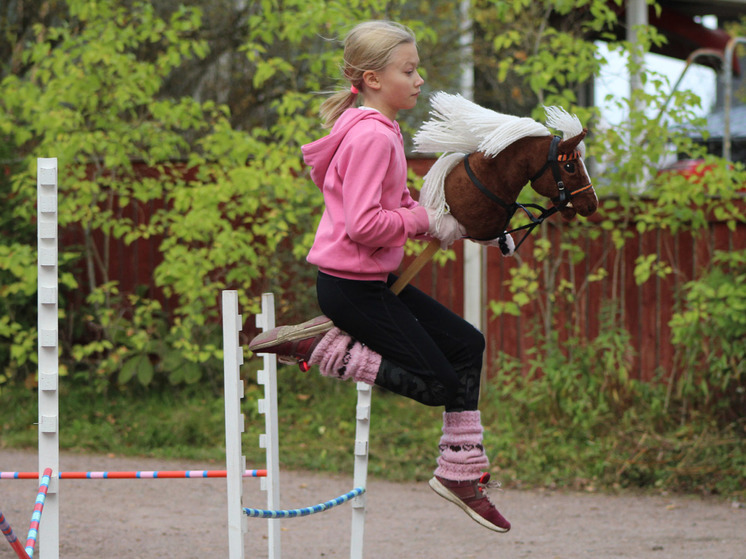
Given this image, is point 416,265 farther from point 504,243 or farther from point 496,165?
point 496,165

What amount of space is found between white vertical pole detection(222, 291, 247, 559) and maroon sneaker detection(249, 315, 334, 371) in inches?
4.4

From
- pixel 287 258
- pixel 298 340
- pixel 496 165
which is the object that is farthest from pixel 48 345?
pixel 287 258

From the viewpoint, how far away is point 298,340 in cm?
310

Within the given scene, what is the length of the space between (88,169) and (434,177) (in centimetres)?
567

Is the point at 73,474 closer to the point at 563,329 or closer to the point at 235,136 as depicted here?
the point at 235,136

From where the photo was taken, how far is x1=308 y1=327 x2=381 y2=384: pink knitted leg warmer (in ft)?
10.0

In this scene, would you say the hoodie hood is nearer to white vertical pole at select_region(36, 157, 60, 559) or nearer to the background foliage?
white vertical pole at select_region(36, 157, 60, 559)

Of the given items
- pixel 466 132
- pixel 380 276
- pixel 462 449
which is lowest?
pixel 462 449

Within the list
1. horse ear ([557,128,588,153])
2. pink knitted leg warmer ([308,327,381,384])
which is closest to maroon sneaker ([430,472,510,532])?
pink knitted leg warmer ([308,327,381,384])

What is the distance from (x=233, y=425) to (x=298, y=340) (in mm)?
344

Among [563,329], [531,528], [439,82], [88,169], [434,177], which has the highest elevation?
[439,82]

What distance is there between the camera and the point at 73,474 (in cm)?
400

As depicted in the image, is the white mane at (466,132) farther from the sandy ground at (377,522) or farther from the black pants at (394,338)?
the sandy ground at (377,522)

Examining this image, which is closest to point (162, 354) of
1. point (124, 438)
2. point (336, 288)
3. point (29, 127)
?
point (124, 438)
